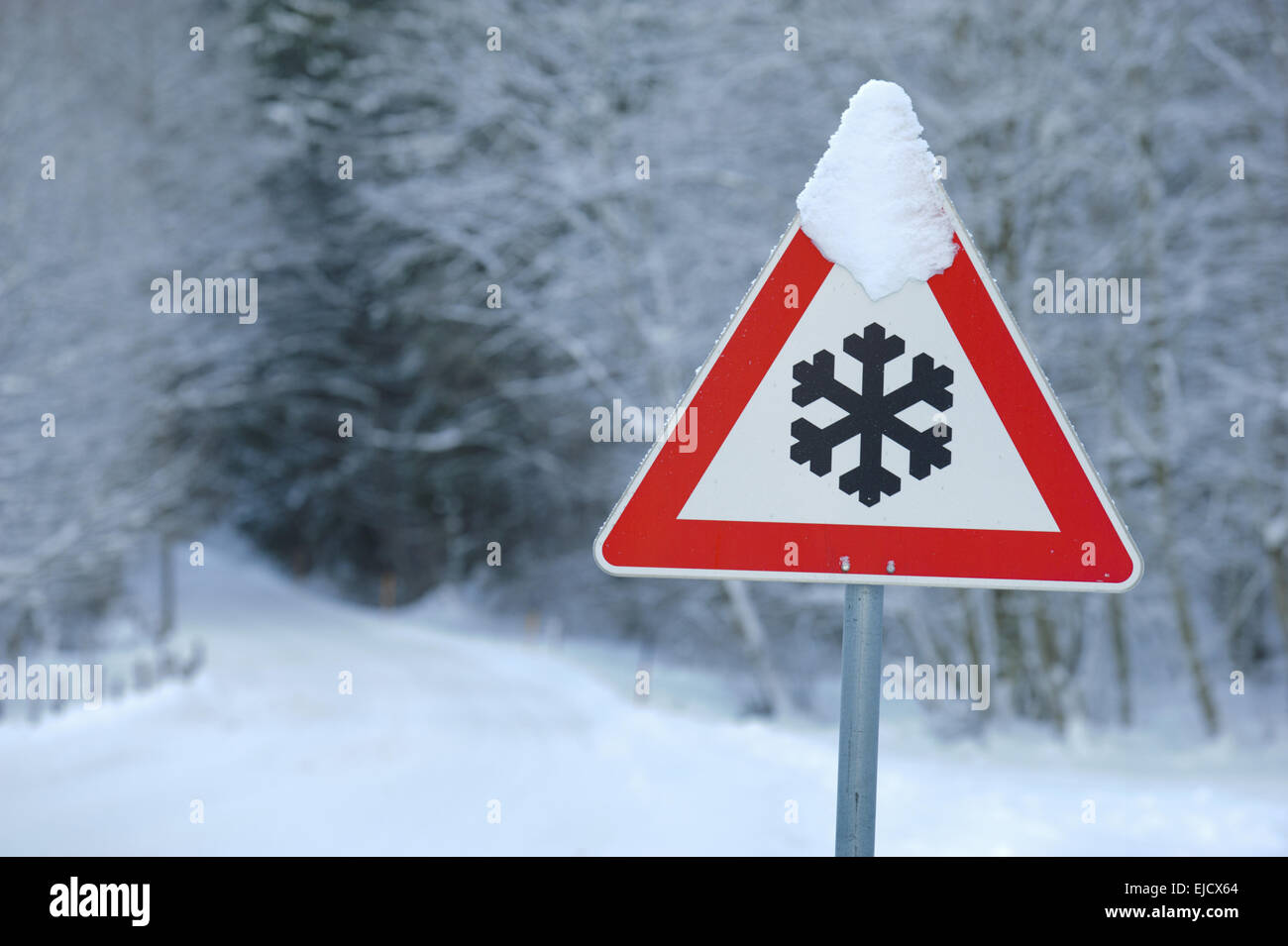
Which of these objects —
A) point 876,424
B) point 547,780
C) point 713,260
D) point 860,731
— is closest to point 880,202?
point 876,424

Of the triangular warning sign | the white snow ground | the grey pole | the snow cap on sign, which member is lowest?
the white snow ground

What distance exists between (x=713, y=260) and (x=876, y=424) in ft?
36.8

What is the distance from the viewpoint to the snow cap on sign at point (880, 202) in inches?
98.4

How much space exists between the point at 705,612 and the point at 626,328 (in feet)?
16.6

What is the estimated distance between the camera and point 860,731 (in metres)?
2.33

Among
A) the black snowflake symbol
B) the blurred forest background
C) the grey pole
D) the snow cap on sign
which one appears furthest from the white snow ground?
the snow cap on sign

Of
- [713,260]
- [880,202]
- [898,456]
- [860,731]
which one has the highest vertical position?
[713,260]

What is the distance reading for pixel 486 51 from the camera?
13508 mm

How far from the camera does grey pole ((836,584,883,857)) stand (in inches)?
92.2

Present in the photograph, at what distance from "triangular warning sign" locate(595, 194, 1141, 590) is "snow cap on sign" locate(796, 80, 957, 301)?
31mm

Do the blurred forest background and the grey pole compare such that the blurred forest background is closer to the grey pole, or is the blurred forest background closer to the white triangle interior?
the white triangle interior

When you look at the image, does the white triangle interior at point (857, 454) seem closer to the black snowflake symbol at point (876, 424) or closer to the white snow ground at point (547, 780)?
the black snowflake symbol at point (876, 424)

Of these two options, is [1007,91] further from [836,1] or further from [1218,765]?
[1218,765]

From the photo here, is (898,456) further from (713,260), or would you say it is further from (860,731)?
(713,260)
